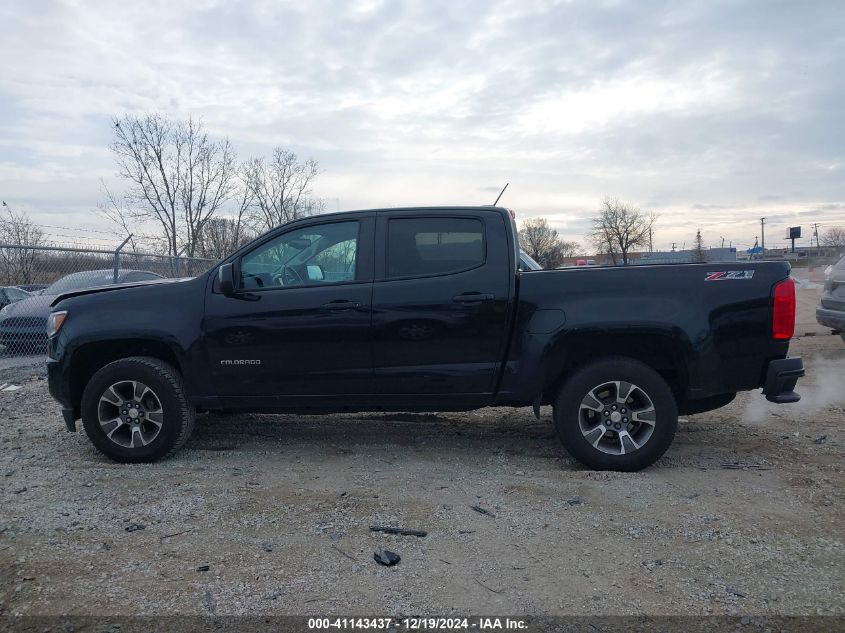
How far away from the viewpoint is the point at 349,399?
15.5 ft

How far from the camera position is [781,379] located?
431cm

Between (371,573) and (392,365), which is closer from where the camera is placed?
(371,573)

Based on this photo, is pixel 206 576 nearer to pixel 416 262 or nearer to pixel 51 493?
pixel 51 493

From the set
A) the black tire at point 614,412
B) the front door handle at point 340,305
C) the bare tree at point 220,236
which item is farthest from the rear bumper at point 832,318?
the bare tree at point 220,236

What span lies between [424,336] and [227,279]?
152cm

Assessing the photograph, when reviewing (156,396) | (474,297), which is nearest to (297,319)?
(156,396)

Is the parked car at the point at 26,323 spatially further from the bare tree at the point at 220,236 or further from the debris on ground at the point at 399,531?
the bare tree at the point at 220,236

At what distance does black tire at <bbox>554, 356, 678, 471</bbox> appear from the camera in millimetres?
4375

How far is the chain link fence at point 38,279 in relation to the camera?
9812 millimetres

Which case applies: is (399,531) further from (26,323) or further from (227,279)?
(26,323)

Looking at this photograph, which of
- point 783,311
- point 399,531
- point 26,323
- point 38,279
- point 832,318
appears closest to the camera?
point 399,531

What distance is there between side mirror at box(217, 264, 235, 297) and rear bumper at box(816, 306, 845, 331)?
26.5 ft

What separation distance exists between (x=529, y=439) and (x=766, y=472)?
1.81m

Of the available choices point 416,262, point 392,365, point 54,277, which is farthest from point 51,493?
point 54,277
